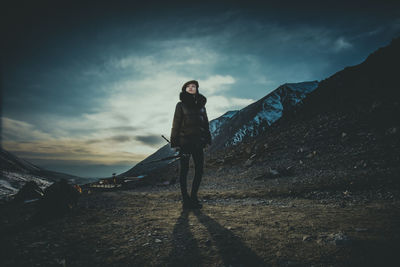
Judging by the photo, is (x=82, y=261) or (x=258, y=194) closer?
(x=82, y=261)

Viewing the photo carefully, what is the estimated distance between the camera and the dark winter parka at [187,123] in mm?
4473

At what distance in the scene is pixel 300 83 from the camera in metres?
38.4

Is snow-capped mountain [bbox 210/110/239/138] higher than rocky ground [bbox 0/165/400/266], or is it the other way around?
snow-capped mountain [bbox 210/110/239/138]

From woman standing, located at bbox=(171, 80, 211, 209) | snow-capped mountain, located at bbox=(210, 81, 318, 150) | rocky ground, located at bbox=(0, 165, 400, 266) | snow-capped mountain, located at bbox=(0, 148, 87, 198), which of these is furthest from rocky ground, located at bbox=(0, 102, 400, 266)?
snow-capped mountain, located at bbox=(210, 81, 318, 150)

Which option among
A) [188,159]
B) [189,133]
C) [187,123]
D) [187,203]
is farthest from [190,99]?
[187,203]

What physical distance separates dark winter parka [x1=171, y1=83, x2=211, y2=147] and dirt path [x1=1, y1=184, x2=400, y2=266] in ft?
6.20

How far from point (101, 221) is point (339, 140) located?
10.2 meters

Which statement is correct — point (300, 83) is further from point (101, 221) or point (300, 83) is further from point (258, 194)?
point (101, 221)

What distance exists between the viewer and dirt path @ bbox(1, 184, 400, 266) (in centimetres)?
166

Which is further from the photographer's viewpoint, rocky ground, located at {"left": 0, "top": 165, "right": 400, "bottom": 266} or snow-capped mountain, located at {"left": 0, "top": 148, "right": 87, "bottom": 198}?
snow-capped mountain, located at {"left": 0, "top": 148, "right": 87, "bottom": 198}

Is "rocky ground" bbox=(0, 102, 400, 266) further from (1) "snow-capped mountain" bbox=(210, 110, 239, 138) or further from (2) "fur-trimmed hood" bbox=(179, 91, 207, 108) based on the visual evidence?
(1) "snow-capped mountain" bbox=(210, 110, 239, 138)

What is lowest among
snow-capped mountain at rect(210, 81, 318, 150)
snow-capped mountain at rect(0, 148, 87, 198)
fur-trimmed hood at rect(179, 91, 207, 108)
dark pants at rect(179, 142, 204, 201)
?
snow-capped mountain at rect(0, 148, 87, 198)

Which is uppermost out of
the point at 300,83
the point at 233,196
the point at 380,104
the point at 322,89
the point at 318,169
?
the point at 300,83

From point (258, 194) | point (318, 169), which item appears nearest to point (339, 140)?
point (318, 169)
